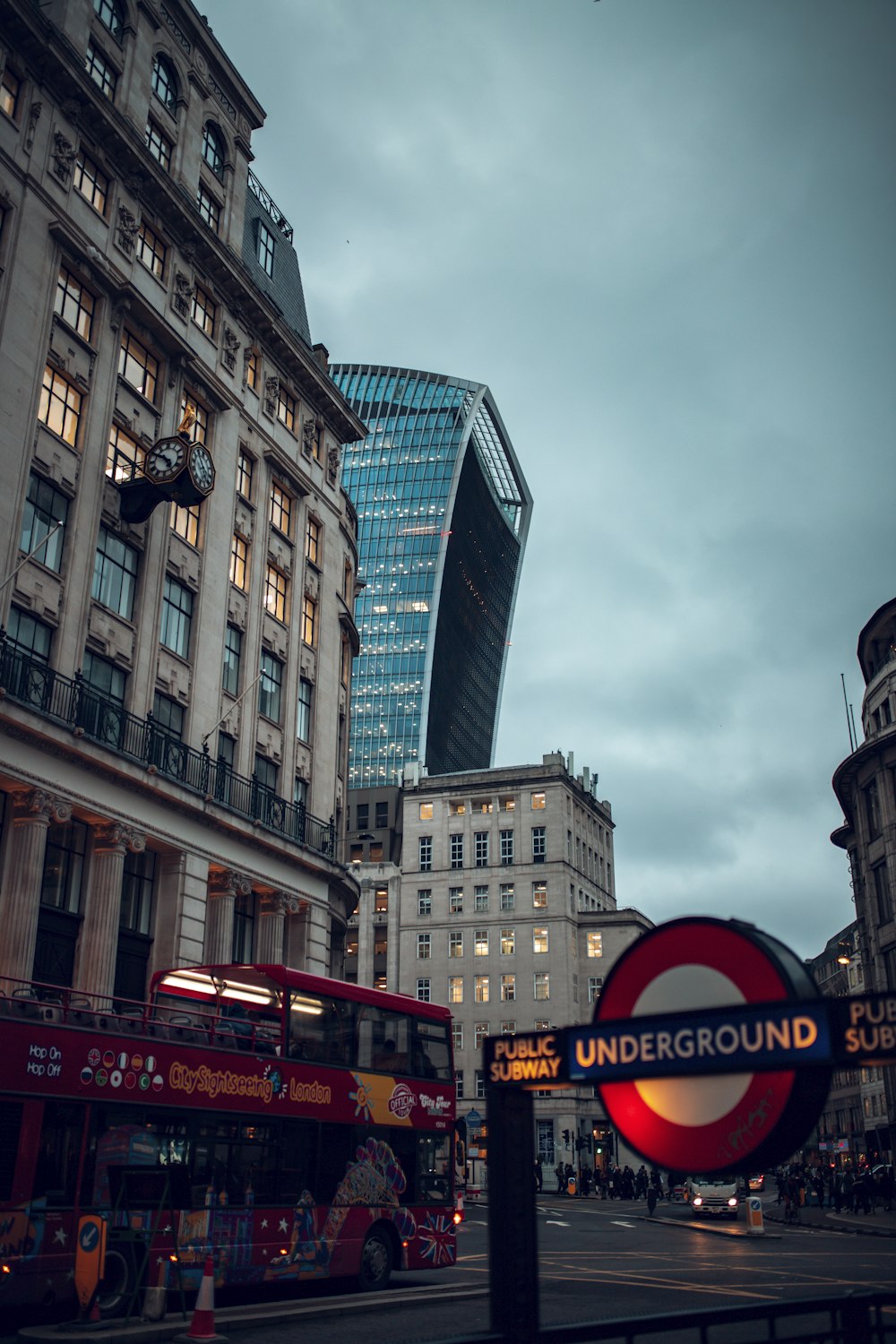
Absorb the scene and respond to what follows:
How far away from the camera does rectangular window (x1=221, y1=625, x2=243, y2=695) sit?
38.8 meters

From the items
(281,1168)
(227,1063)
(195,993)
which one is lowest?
(281,1168)

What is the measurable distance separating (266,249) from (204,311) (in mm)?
8327

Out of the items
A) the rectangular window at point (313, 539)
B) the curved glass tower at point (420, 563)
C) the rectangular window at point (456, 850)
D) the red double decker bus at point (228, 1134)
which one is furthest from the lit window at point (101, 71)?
the curved glass tower at point (420, 563)

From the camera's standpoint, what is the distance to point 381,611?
176 metres

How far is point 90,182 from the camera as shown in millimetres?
34719

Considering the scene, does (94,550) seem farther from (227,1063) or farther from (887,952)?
(887,952)

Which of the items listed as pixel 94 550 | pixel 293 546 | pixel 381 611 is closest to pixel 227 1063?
pixel 94 550

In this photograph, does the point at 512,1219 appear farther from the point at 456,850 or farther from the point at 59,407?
the point at 456,850

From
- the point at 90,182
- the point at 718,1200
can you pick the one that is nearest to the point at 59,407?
the point at 90,182

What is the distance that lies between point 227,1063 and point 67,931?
13238 millimetres

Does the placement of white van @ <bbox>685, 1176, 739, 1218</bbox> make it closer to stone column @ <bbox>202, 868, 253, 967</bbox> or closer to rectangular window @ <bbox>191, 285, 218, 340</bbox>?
stone column @ <bbox>202, 868, 253, 967</bbox>

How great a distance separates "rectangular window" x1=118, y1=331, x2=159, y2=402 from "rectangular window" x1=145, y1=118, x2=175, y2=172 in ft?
20.8

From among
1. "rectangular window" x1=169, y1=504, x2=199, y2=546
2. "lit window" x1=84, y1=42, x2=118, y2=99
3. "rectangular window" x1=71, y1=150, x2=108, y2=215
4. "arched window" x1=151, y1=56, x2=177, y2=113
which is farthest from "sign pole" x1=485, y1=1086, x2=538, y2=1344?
"arched window" x1=151, y1=56, x2=177, y2=113

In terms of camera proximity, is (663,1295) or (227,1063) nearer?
(227,1063)
